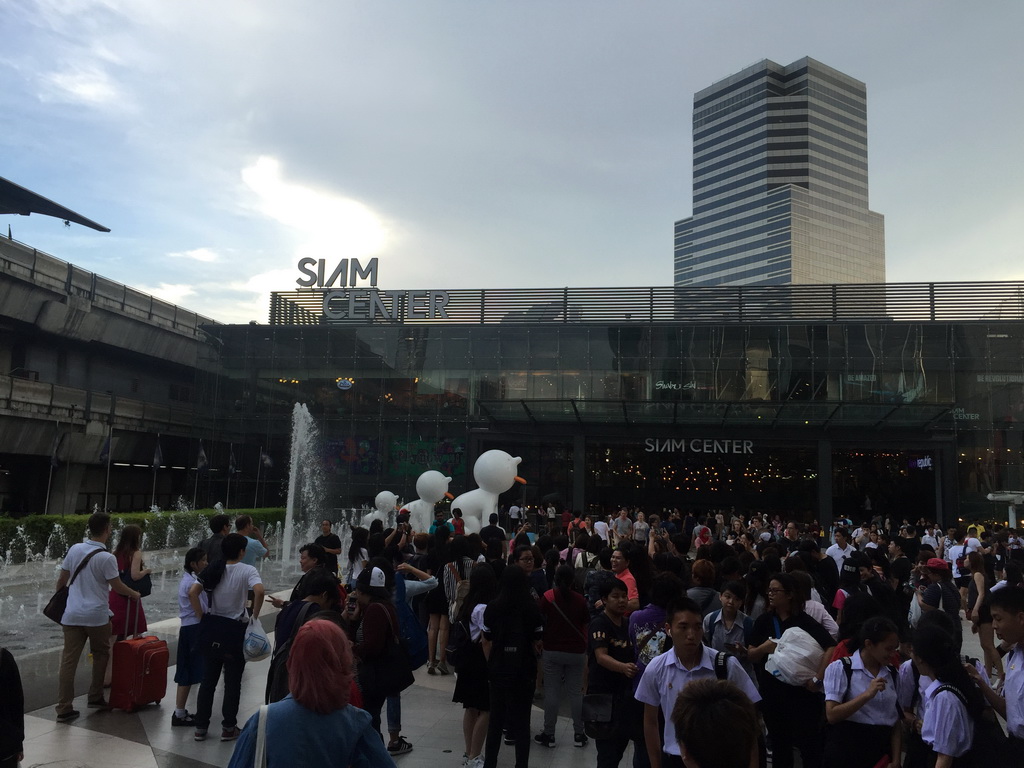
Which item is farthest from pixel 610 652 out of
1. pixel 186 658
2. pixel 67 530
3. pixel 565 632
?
pixel 67 530

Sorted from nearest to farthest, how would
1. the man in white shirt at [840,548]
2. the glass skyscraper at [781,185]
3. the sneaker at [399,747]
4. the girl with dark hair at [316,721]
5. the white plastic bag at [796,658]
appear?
1. the girl with dark hair at [316,721]
2. the white plastic bag at [796,658]
3. the sneaker at [399,747]
4. the man in white shirt at [840,548]
5. the glass skyscraper at [781,185]

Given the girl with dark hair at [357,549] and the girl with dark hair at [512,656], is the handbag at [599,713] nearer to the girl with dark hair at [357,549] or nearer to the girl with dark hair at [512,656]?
the girl with dark hair at [512,656]

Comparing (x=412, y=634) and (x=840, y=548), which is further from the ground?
(x=840, y=548)

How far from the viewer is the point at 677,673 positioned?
A: 420cm

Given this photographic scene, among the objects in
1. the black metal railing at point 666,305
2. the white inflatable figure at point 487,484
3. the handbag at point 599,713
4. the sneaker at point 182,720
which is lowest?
the sneaker at point 182,720

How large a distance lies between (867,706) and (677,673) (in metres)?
1.12

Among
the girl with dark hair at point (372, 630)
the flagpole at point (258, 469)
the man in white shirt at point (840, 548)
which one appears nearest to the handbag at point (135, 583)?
the girl with dark hair at point (372, 630)

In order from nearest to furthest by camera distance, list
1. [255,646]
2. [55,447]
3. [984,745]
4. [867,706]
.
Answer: [984,745] < [867,706] < [255,646] < [55,447]

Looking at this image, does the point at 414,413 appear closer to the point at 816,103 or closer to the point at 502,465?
the point at 502,465

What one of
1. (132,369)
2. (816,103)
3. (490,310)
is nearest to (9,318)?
(132,369)

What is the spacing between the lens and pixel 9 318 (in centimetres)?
3225

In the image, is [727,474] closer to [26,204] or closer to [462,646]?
[26,204]

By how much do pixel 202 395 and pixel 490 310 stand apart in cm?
1470

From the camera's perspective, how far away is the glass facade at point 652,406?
105ft
